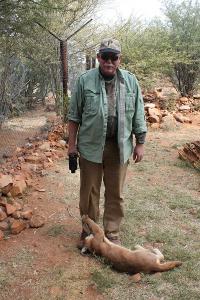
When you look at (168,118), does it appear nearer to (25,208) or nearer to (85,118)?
(25,208)

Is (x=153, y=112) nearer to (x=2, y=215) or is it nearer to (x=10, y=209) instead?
(x=10, y=209)

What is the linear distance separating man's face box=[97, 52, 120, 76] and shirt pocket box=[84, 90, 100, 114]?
19 cm

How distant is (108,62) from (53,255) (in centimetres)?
172

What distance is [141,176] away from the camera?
20.1 ft

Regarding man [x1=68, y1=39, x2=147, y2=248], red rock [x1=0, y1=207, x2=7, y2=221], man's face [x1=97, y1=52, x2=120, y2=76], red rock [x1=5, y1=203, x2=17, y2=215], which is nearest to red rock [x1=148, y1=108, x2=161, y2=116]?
red rock [x1=5, y1=203, x2=17, y2=215]

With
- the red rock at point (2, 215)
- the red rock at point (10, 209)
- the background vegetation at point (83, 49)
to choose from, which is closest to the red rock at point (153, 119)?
the background vegetation at point (83, 49)

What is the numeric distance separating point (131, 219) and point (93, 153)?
130 centimetres

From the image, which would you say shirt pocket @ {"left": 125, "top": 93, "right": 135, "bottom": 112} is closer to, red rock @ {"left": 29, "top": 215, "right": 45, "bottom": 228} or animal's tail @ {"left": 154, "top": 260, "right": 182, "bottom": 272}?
animal's tail @ {"left": 154, "top": 260, "right": 182, "bottom": 272}

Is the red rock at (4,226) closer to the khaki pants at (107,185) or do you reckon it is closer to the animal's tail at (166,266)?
the khaki pants at (107,185)

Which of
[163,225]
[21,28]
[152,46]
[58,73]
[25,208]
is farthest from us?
[152,46]

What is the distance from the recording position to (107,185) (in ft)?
12.3

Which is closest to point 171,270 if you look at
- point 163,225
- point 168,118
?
point 163,225

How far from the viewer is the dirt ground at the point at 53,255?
3.18 m

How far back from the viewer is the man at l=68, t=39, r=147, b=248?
11.0 ft
